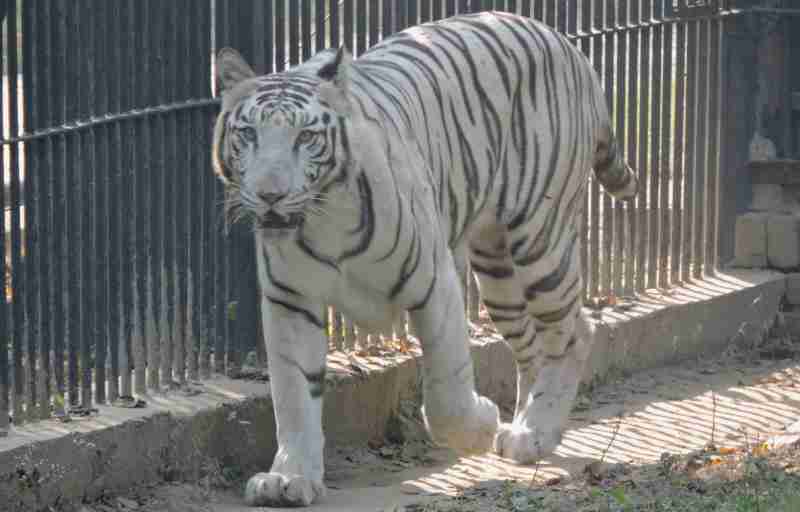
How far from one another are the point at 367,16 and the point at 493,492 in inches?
91.6

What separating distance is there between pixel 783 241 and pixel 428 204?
416 cm

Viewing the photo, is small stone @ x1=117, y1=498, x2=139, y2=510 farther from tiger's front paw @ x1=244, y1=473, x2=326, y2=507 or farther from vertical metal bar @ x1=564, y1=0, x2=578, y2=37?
vertical metal bar @ x1=564, y1=0, x2=578, y2=37

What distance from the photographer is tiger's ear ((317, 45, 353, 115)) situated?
5.50 meters

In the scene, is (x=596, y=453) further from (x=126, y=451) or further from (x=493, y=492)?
(x=126, y=451)

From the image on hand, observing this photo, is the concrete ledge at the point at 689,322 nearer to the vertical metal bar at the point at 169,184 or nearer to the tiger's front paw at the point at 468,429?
the tiger's front paw at the point at 468,429

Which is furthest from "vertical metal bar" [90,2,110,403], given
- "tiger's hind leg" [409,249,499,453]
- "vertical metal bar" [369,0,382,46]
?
"vertical metal bar" [369,0,382,46]

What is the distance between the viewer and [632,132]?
28.3 ft

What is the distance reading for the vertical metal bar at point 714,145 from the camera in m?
9.36

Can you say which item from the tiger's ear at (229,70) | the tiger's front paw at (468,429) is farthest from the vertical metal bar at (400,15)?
the tiger's front paw at (468,429)

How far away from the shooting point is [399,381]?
707 cm

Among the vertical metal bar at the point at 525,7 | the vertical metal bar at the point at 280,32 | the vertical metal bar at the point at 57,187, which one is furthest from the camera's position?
the vertical metal bar at the point at 525,7

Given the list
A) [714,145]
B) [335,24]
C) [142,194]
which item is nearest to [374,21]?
[335,24]

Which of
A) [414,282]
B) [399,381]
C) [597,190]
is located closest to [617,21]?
[597,190]

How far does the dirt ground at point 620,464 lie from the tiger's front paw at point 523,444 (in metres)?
0.05
